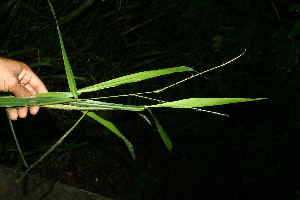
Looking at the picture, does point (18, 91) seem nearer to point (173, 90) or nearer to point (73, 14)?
point (73, 14)

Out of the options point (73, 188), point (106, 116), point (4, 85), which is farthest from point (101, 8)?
point (73, 188)

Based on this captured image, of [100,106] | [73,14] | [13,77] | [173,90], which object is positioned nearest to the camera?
[100,106]

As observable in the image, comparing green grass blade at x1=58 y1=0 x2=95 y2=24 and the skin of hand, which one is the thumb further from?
green grass blade at x1=58 y1=0 x2=95 y2=24

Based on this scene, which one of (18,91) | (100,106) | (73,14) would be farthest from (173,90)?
(100,106)

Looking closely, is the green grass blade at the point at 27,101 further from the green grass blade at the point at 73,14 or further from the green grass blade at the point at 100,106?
the green grass blade at the point at 73,14

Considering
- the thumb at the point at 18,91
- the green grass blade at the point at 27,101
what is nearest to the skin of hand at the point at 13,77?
the thumb at the point at 18,91

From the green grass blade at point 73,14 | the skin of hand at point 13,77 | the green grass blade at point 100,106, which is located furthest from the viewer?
the green grass blade at point 73,14

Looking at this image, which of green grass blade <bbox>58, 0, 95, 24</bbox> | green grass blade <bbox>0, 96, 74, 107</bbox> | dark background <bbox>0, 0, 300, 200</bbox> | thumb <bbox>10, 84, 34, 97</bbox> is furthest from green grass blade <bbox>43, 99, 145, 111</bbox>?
green grass blade <bbox>58, 0, 95, 24</bbox>

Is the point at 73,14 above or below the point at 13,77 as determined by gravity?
above

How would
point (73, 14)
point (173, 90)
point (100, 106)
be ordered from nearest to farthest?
point (100, 106) → point (73, 14) → point (173, 90)
